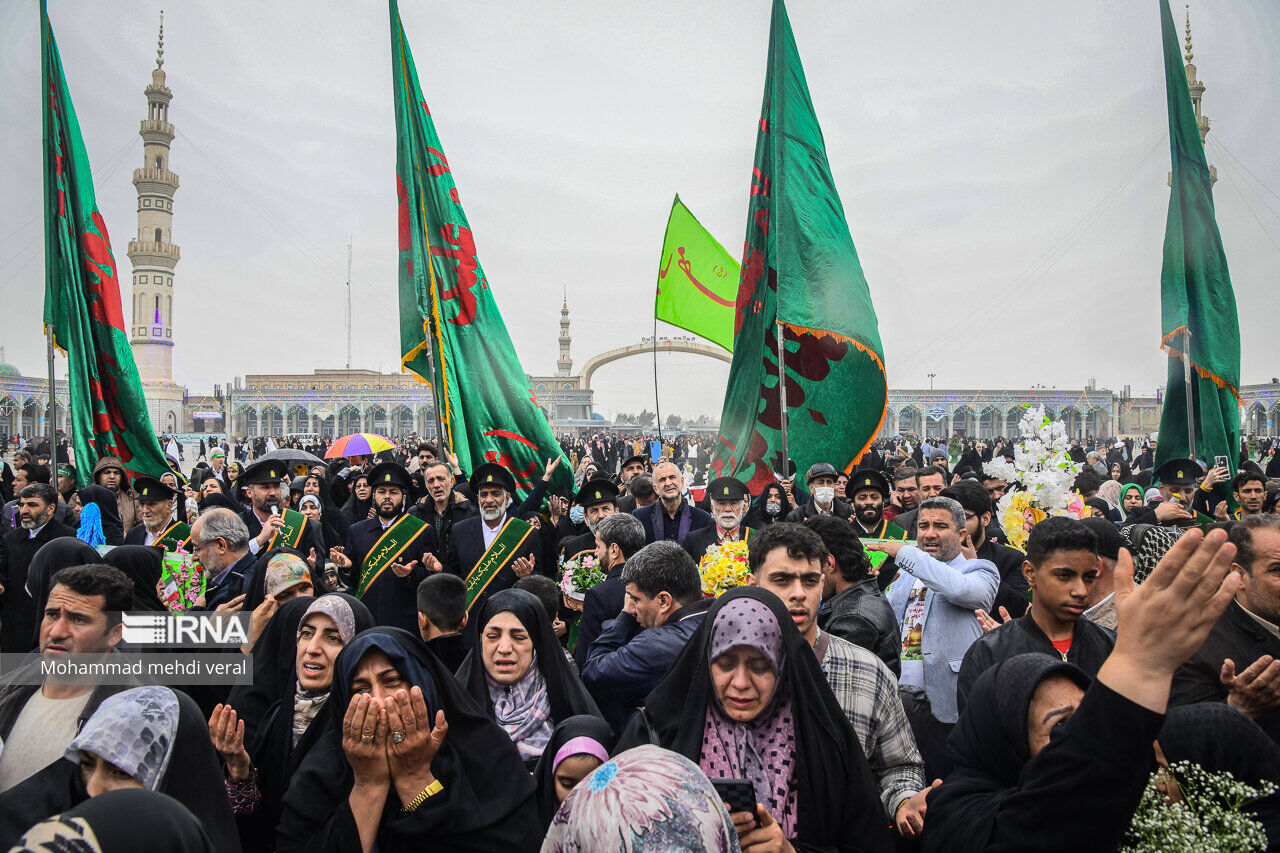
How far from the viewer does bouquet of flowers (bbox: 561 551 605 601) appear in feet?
14.9

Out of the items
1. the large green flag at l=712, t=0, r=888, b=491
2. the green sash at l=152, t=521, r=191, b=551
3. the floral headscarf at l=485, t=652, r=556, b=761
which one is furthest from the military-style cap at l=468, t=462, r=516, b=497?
the floral headscarf at l=485, t=652, r=556, b=761

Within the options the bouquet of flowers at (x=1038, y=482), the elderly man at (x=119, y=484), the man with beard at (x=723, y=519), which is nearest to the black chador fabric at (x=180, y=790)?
the man with beard at (x=723, y=519)

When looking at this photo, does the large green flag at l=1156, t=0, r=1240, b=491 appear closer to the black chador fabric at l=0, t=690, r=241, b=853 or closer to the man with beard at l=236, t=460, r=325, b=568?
the man with beard at l=236, t=460, r=325, b=568

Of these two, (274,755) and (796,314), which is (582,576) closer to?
(274,755)

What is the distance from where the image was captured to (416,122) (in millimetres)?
7836

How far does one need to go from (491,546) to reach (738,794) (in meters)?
3.50

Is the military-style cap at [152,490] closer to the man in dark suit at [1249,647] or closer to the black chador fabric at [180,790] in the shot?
the black chador fabric at [180,790]

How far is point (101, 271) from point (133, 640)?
21.3 ft

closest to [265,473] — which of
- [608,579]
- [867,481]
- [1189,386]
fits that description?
[608,579]

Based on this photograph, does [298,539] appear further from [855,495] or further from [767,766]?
[767,766]

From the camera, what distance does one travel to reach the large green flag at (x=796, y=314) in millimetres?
6945

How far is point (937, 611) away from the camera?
337 cm

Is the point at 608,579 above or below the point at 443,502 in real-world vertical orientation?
below

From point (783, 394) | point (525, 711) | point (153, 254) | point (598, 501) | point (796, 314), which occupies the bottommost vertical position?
point (525, 711)
